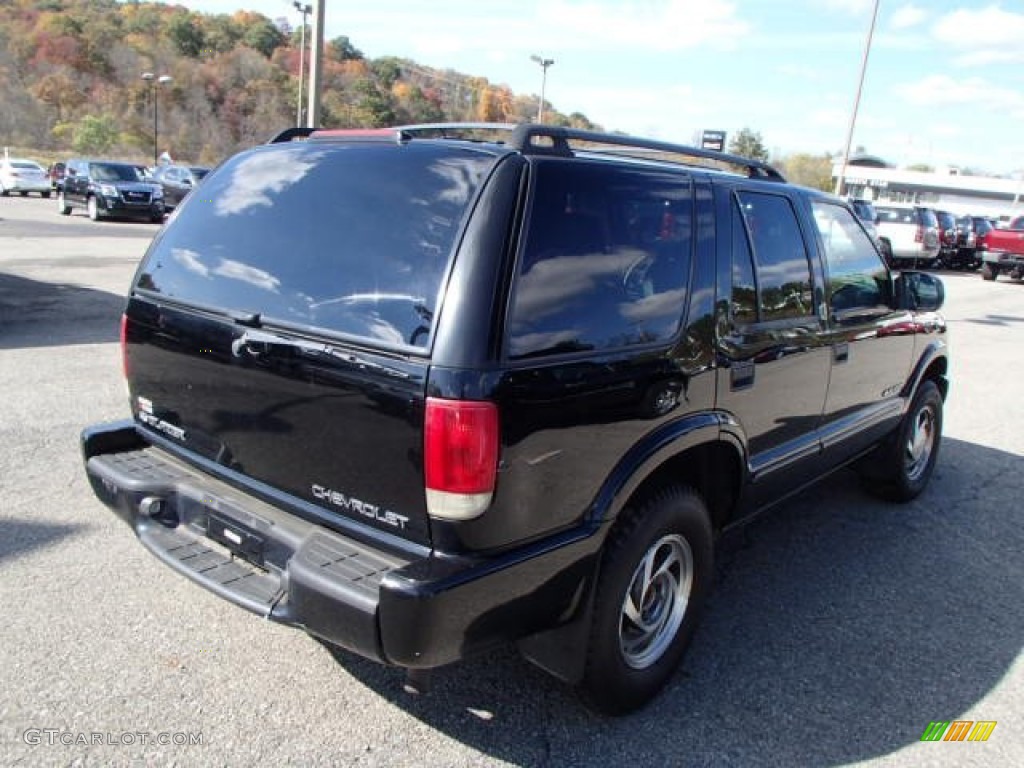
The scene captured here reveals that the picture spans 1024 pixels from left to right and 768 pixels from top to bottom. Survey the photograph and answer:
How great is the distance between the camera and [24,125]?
70375mm

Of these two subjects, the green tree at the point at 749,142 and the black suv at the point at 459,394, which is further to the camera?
the green tree at the point at 749,142

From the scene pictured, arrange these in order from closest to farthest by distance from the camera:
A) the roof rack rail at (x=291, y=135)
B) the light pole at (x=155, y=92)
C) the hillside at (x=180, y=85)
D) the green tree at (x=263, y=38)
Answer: the roof rack rail at (x=291, y=135) < the light pole at (x=155, y=92) < the hillside at (x=180, y=85) < the green tree at (x=263, y=38)

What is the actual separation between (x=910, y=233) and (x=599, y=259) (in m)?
24.0

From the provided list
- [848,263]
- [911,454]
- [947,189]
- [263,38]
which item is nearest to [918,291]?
[848,263]

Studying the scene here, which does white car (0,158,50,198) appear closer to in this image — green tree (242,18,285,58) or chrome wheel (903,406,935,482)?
chrome wheel (903,406,935,482)

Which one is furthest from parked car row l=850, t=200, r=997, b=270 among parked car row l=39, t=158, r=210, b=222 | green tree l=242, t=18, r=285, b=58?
green tree l=242, t=18, r=285, b=58

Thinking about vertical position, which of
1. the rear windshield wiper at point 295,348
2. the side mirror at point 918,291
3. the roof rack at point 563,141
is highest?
the roof rack at point 563,141

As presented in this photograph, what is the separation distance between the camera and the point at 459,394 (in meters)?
2.12

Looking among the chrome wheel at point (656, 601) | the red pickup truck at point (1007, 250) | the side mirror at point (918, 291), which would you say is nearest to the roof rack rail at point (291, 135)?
the chrome wheel at point (656, 601)

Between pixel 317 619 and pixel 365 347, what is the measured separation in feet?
2.57

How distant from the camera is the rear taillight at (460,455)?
83.7 inches

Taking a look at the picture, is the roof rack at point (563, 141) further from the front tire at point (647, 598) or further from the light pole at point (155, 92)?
the light pole at point (155, 92)

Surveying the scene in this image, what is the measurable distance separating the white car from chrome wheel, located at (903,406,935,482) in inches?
1485

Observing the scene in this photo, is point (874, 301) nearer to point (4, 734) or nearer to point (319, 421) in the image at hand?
point (319, 421)
